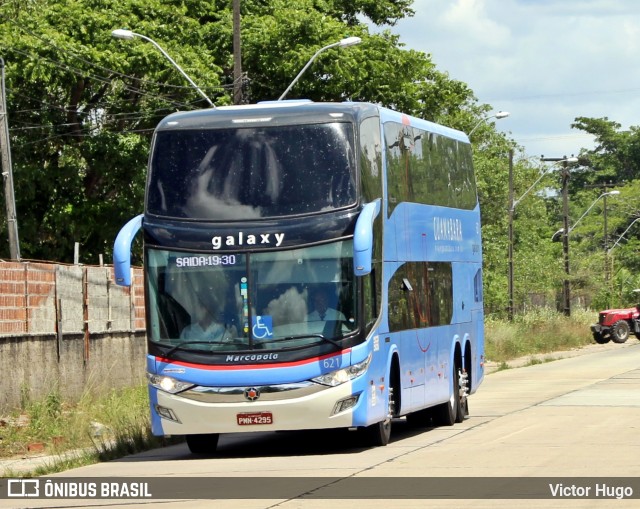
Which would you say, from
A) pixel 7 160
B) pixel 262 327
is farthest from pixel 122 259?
pixel 7 160

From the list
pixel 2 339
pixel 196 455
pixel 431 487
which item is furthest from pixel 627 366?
pixel 431 487

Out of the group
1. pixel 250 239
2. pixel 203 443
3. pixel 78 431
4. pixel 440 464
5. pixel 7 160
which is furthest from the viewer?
pixel 7 160

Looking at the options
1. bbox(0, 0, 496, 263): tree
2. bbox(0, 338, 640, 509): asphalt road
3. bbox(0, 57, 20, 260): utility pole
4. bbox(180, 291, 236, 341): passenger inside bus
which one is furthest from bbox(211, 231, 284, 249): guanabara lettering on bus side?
bbox(0, 0, 496, 263): tree

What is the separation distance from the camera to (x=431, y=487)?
1345cm

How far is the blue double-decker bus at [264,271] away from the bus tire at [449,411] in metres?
4.03

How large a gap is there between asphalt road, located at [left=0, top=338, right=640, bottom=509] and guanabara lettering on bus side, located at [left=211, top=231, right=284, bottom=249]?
2.54 m

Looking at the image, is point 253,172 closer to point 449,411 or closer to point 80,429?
point 80,429

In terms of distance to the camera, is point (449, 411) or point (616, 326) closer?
point (449, 411)

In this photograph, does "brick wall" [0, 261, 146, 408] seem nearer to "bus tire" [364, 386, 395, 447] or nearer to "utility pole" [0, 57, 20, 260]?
"utility pole" [0, 57, 20, 260]

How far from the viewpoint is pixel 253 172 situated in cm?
1767

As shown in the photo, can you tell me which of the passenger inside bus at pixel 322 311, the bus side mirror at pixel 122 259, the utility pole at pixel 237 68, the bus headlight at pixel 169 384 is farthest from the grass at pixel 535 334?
the bus side mirror at pixel 122 259

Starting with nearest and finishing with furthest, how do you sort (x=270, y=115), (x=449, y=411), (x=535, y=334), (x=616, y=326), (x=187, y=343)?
(x=187, y=343) < (x=270, y=115) < (x=449, y=411) < (x=535, y=334) < (x=616, y=326)

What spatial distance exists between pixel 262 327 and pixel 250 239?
1039 mm

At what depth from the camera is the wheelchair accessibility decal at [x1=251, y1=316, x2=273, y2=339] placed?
17.3 metres
